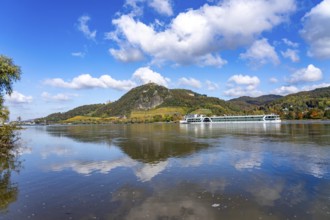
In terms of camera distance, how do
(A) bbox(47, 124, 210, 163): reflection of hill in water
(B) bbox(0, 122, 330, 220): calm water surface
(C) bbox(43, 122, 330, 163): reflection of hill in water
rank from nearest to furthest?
1. (B) bbox(0, 122, 330, 220): calm water surface
2. (A) bbox(47, 124, 210, 163): reflection of hill in water
3. (C) bbox(43, 122, 330, 163): reflection of hill in water

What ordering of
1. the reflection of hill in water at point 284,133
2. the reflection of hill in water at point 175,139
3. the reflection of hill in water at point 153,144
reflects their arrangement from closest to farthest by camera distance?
the reflection of hill in water at point 153,144, the reflection of hill in water at point 175,139, the reflection of hill in water at point 284,133

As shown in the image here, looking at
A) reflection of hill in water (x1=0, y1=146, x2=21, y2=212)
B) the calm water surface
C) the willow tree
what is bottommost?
the calm water surface

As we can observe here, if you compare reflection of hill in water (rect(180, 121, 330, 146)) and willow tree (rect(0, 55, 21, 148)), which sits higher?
willow tree (rect(0, 55, 21, 148))

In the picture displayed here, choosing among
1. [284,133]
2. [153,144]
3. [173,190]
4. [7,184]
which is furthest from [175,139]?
[173,190]

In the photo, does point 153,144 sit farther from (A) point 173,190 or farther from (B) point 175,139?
(A) point 173,190

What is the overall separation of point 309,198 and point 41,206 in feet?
63.1

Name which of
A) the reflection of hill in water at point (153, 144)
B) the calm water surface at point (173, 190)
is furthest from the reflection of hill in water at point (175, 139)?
the calm water surface at point (173, 190)

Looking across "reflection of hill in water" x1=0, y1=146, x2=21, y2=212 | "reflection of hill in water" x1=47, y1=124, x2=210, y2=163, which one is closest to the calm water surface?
"reflection of hill in water" x1=0, y1=146, x2=21, y2=212

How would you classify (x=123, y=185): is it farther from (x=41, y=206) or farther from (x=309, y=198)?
(x=309, y=198)

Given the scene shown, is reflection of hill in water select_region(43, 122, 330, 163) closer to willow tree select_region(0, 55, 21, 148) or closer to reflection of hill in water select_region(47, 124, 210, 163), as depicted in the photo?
reflection of hill in water select_region(47, 124, 210, 163)

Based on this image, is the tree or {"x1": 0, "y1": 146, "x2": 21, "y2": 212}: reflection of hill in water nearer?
{"x1": 0, "y1": 146, "x2": 21, "y2": 212}: reflection of hill in water

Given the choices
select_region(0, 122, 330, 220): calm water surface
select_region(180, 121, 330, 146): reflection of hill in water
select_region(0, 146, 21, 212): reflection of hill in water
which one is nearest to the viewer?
select_region(0, 122, 330, 220): calm water surface

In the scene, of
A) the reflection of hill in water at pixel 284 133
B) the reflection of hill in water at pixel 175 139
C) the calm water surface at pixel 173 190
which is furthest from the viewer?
the reflection of hill in water at pixel 284 133

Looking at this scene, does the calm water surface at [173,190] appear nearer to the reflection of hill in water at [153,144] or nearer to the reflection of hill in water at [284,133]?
the reflection of hill in water at [153,144]
